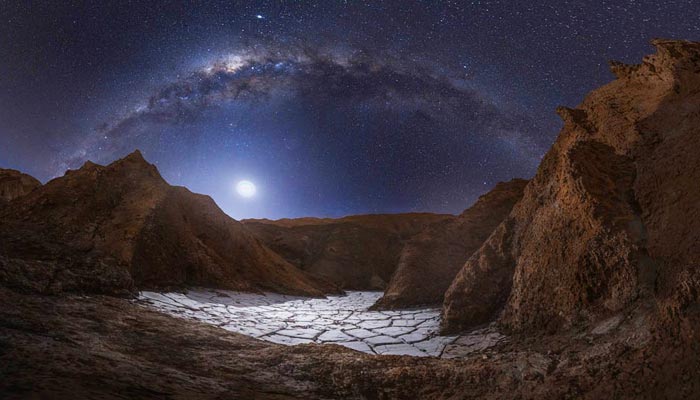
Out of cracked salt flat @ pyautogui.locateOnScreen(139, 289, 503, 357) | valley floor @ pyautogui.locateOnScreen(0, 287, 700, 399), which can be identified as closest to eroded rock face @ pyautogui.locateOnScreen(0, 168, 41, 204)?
cracked salt flat @ pyautogui.locateOnScreen(139, 289, 503, 357)

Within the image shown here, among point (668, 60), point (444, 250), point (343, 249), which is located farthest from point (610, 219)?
point (343, 249)

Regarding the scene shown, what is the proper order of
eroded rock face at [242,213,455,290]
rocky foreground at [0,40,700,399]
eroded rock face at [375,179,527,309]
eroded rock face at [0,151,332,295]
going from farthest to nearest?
eroded rock face at [242,213,455,290]
eroded rock face at [375,179,527,309]
eroded rock face at [0,151,332,295]
rocky foreground at [0,40,700,399]

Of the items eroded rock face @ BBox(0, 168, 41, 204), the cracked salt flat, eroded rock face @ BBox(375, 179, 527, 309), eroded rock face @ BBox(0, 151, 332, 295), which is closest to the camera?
the cracked salt flat

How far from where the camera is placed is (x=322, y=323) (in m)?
6.27

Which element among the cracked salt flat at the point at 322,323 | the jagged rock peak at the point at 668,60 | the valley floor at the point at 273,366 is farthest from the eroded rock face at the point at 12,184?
the jagged rock peak at the point at 668,60

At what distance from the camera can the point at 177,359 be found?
272 centimetres

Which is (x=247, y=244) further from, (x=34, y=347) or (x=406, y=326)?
(x=34, y=347)

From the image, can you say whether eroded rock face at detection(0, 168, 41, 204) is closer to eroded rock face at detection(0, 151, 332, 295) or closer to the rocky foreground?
eroded rock face at detection(0, 151, 332, 295)

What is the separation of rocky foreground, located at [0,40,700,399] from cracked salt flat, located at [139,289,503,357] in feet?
1.46

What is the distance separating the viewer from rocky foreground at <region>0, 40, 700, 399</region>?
6.24 ft

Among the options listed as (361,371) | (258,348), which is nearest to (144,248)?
(258,348)

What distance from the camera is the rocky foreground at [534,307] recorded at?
6.24 feet

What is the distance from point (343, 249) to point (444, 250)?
12.8 m

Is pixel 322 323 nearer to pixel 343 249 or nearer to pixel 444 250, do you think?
pixel 444 250
